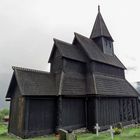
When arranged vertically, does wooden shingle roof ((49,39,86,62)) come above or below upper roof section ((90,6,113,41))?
below

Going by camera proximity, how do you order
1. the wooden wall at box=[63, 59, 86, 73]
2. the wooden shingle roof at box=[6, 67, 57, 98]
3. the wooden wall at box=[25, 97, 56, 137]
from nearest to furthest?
the wooden wall at box=[25, 97, 56, 137] → the wooden shingle roof at box=[6, 67, 57, 98] → the wooden wall at box=[63, 59, 86, 73]

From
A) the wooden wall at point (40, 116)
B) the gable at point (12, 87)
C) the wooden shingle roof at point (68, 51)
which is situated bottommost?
the wooden wall at point (40, 116)

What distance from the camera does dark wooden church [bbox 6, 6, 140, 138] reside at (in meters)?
16.8

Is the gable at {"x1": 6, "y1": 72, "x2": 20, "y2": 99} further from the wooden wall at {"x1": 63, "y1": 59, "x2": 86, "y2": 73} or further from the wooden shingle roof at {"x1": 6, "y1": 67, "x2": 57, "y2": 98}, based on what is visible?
the wooden wall at {"x1": 63, "y1": 59, "x2": 86, "y2": 73}

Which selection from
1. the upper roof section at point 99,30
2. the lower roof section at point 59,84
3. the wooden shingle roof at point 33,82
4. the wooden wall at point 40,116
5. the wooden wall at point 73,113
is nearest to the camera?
the wooden wall at point 40,116

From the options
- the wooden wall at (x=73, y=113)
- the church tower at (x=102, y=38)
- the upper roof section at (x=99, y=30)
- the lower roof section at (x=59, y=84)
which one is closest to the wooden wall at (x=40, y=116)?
the lower roof section at (x=59, y=84)

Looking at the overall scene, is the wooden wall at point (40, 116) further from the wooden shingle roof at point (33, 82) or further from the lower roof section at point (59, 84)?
the lower roof section at point (59, 84)

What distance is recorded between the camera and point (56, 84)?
763 inches

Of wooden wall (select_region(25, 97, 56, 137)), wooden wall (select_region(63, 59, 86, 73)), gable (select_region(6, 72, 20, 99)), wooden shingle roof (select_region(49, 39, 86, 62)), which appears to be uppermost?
wooden shingle roof (select_region(49, 39, 86, 62))

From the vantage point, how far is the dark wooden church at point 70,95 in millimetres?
16750

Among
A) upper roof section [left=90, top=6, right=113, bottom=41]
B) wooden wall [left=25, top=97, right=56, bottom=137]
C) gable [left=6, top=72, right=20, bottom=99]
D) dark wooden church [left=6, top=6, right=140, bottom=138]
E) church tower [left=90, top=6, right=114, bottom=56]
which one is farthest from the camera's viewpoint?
upper roof section [left=90, top=6, right=113, bottom=41]

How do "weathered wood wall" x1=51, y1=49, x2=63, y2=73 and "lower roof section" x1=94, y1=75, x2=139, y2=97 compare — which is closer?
"lower roof section" x1=94, y1=75, x2=139, y2=97

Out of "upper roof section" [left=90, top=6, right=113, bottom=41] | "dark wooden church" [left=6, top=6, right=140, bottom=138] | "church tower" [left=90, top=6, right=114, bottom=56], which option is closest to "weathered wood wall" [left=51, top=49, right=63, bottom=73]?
"dark wooden church" [left=6, top=6, right=140, bottom=138]

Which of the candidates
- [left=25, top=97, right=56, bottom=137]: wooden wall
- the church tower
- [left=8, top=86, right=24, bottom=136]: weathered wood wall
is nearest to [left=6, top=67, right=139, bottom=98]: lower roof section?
[left=25, top=97, right=56, bottom=137]: wooden wall
